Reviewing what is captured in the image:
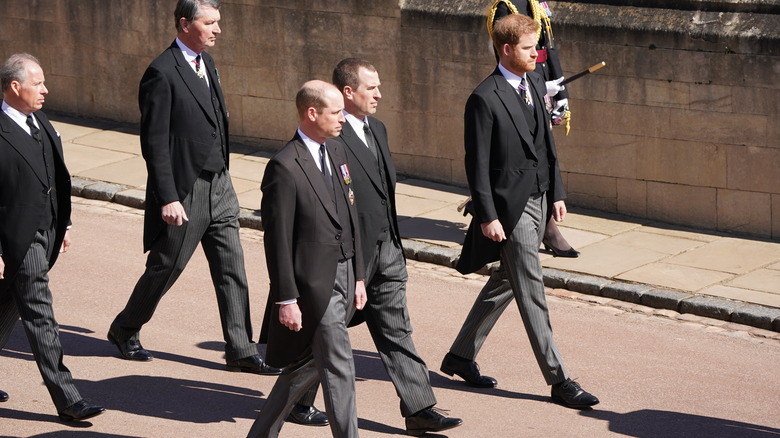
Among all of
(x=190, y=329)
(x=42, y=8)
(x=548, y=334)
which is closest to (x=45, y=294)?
(x=190, y=329)

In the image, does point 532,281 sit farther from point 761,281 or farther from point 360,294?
point 761,281

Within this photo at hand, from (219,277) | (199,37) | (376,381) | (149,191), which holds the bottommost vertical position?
(376,381)

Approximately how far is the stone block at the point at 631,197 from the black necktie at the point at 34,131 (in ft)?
18.7

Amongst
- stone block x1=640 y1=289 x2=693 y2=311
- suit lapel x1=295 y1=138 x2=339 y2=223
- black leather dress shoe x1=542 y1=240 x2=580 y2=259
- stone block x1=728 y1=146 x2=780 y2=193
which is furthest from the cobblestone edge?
A: suit lapel x1=295 y1=138 x2=339 y2=223

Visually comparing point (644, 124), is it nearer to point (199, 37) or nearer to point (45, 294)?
point (199, 37)

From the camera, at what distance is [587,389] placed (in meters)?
7.63

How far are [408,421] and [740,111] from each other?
505 cm

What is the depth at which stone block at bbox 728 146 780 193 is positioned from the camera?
35.2 feet

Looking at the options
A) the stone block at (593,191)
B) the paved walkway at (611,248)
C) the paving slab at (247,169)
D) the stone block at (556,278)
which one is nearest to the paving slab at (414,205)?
the paved walkway at (611,248)

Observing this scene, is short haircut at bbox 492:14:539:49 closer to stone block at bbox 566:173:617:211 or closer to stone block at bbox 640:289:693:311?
stone block at bbox 640:289:693:311

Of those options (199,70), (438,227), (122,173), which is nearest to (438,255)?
(438,227)

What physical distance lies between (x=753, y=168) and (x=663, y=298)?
7.03 ft

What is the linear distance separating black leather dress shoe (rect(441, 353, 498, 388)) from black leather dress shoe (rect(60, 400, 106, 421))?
1953 millimetres

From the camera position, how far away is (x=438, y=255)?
10.3 m
